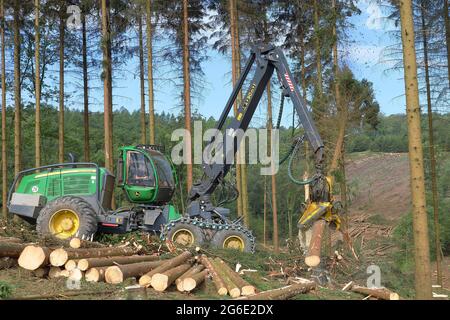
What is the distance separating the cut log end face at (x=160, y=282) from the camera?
6.77 m

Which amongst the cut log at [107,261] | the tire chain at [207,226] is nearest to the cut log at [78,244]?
the cut log at [107,261]

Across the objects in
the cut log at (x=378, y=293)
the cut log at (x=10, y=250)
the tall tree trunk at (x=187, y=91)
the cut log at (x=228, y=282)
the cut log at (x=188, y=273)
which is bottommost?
the cut log at (x=378, y=293)

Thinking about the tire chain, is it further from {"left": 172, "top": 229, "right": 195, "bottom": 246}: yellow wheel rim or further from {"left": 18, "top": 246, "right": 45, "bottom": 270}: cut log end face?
{"left": 18, "top": 246, "right": 45, "bottom": 270}: cut log end face

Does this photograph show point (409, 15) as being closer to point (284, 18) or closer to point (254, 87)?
point (254, 87)

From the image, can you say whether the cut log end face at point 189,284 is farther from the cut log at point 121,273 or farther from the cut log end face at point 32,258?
the cut log end face at point 32,258

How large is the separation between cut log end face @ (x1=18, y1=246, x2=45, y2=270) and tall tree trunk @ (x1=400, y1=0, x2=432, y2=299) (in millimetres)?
5757

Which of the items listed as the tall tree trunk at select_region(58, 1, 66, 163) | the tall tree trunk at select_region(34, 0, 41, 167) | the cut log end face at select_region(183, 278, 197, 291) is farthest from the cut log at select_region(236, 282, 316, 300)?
the tall tree trunk at select_region(58, 1, 66, 163)

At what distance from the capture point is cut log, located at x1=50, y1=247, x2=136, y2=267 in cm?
734

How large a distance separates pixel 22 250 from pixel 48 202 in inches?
145

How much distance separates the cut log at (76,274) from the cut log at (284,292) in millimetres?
2389

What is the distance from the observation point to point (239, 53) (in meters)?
19.2

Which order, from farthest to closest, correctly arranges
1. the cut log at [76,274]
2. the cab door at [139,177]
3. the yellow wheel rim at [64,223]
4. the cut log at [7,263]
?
the cab door at [139,177]
the yellow wheel rim at [64,223]
the cut log at [7,263]
the cut log at [76,274]

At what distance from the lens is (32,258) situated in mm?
7215
